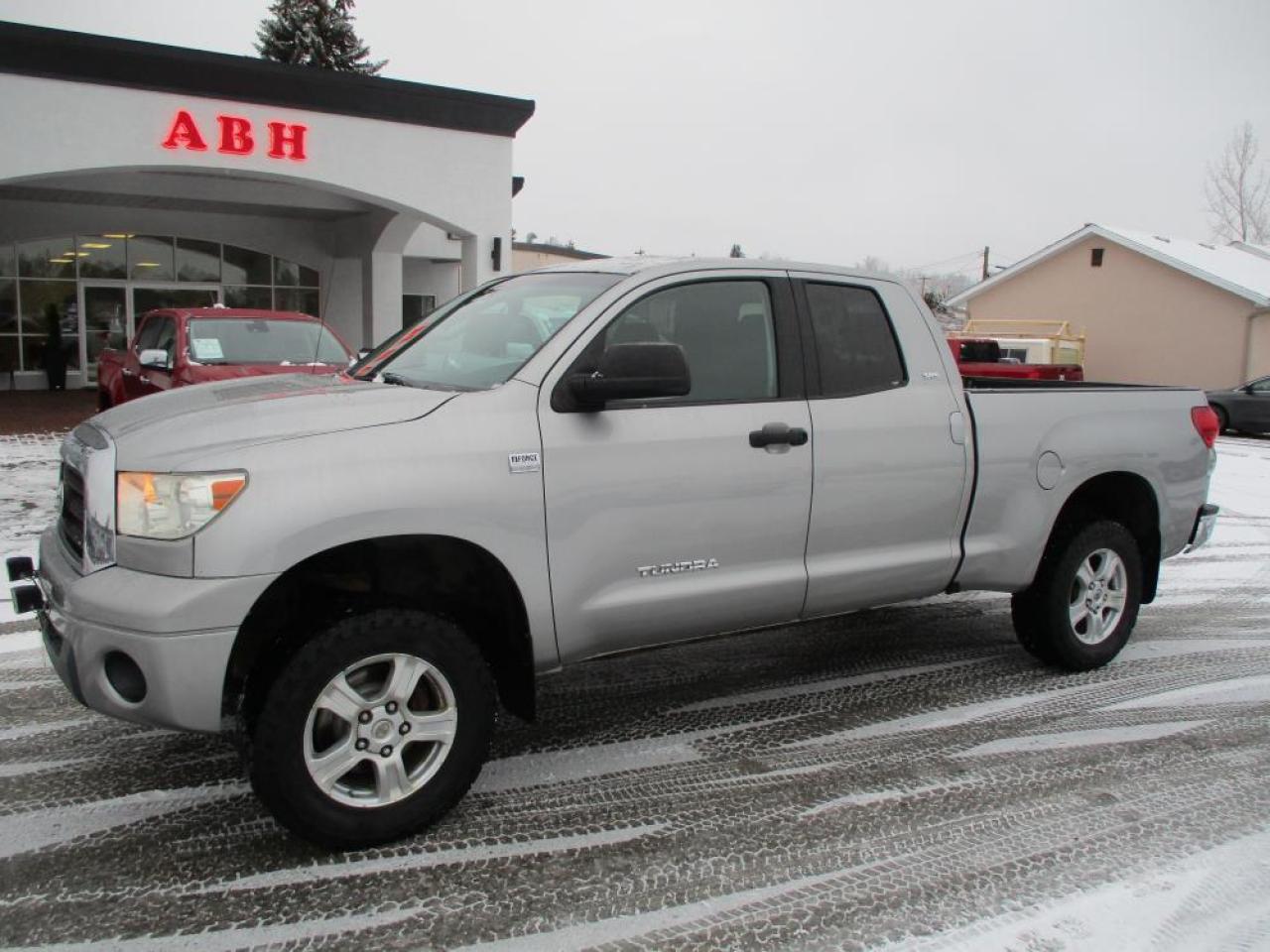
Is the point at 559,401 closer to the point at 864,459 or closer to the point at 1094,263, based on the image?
the point at 864,459

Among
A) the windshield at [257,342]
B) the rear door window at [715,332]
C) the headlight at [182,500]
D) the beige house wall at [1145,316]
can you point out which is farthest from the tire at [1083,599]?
the beige house wall at [1145,316]

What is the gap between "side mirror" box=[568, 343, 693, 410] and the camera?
355 centimetres

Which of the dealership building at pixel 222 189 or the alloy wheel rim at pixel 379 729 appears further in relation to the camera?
the dealership building at pixel 222 189

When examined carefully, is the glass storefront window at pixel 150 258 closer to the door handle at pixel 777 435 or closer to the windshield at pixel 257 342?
the windshield at pixel 257 342

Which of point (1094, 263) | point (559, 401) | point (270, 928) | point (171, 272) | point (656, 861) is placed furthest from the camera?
point (1094, 263)

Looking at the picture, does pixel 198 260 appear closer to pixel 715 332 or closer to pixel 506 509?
pixel 715 332

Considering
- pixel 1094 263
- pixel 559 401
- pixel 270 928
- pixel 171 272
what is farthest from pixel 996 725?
pixel 1094 263

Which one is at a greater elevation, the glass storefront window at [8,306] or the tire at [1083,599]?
the glass storefront window at [8,306]

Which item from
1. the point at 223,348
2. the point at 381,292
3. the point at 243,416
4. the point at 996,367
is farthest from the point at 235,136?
the point at 243,416

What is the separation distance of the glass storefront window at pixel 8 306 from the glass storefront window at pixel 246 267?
4195 mm

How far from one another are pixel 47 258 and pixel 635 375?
22570 millimetres

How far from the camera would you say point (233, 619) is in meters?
3.08

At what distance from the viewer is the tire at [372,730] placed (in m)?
3.17

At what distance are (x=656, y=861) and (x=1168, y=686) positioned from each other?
3.22 m
